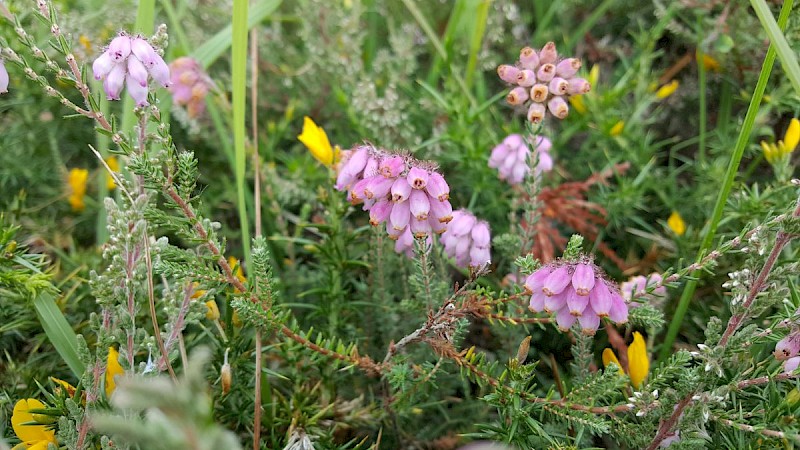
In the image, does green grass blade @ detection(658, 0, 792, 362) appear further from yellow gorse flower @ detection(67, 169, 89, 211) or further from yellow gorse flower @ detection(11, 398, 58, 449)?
yellow gorse flower @ detection(67, 169, 89, 211)

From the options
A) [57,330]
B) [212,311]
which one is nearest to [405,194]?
[212,311]

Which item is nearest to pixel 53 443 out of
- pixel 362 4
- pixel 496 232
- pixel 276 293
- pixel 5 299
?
pixel 5 299

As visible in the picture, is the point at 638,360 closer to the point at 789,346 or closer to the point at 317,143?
the point at 789,346

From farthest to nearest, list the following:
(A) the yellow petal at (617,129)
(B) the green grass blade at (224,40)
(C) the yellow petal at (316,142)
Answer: (A) the yellow petal at (617,129), (B) the green grass blade at (224,40), (C) the yellow petal at (316,142)

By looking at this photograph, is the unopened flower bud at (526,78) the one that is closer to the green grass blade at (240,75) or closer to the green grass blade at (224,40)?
the green grass blade at (240,75)

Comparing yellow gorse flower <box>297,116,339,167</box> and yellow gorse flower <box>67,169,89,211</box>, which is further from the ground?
yellow gorse flower <box>67,169,89,211</box>

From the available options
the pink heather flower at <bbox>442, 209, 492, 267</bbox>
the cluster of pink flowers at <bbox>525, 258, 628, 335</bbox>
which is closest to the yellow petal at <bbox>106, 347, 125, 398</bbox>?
Result: the pink heather flower at <bbox>442, 209, 492, 267</bbox>

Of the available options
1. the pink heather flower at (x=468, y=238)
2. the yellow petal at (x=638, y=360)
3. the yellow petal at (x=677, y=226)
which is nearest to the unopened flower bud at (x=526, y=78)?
the pink heather flower at (x=468, y=238)
